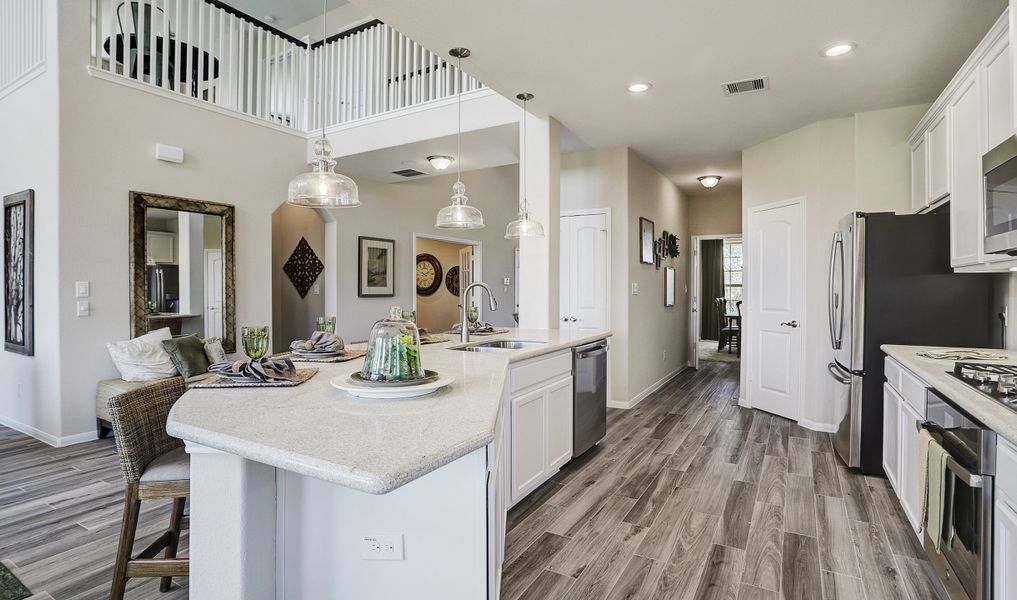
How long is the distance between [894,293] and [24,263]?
6.32 metres

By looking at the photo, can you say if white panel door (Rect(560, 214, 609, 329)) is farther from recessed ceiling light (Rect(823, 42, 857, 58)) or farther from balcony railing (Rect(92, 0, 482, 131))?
recessed ceiling light (Rect(823, 42, 857, 58))

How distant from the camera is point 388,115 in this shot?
16.4ft

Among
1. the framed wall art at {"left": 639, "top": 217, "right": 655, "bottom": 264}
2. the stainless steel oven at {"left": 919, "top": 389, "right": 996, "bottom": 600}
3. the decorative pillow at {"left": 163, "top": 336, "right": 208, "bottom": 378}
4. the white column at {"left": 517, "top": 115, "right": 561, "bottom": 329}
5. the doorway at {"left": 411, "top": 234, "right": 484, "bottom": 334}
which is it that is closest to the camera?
the stainless steel oven at {"left": 919, "top": 389, "right": 996, "bottom": 600}

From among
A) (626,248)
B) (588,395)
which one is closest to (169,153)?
(588,395)

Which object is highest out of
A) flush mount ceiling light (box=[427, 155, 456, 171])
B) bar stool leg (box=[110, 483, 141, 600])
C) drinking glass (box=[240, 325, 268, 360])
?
flush mount ceiling light (box=[427, 155, 456, 171])

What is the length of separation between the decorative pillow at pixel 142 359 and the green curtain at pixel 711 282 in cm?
987

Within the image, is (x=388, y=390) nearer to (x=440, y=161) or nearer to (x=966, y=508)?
(x=966, y=508)

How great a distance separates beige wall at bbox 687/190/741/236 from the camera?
7.55 metres

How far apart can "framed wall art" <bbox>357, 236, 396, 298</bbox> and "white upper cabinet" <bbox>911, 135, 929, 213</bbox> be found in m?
5.39

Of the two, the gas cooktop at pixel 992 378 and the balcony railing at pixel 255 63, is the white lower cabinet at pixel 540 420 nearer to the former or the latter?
the gas cooktop at pixel 992 378

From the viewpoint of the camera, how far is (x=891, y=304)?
122 inches

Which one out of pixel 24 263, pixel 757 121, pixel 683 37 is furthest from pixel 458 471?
pixel 24 263

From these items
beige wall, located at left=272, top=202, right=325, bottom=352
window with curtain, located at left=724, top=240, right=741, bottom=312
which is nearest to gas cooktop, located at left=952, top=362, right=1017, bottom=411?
beige wall, located at left=272, top=202, right=325, bottom=352

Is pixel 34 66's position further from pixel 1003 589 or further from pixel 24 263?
pixel 1003 589
